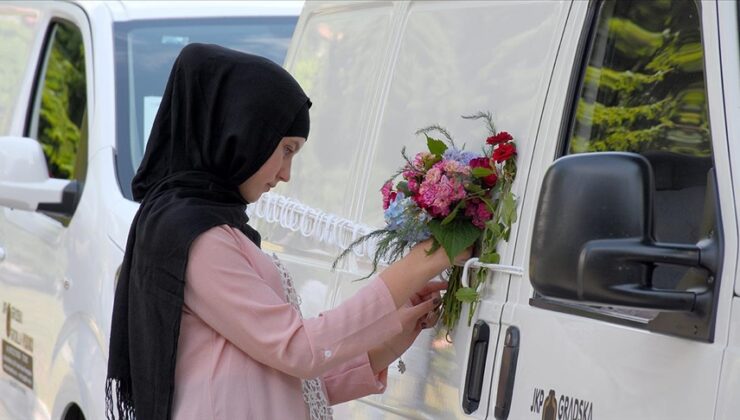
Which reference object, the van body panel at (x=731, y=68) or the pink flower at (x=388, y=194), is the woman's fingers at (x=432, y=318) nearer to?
the pink flower at (x=388, y=194)

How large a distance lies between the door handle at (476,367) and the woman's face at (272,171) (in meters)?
0.54

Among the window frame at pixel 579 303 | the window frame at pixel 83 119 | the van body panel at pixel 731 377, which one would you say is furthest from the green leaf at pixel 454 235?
the window frame at pixel 83 119

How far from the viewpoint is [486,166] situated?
10.0 ft

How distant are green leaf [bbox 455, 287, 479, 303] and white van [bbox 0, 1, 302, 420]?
6.39 feet

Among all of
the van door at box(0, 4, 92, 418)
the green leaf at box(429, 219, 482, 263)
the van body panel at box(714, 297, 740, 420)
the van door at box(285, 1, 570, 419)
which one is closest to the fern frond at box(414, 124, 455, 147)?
the van door at box(285, 1, 570, 419)

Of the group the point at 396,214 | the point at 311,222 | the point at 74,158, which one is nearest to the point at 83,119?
the point at 74,158

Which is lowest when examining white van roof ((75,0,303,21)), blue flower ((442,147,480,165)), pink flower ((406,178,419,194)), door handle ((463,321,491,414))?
door handle ((463,321,491,414))

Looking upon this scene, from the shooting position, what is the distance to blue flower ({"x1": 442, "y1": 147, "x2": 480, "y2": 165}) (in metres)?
3.08

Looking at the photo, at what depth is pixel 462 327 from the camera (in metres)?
3.06

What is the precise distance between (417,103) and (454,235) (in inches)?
22.1

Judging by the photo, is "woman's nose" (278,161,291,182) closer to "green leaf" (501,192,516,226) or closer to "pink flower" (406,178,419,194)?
"pink flower" (406,178,419,194)

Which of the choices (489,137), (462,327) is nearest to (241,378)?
(462,327)

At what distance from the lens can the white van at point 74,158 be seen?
16.1 feet

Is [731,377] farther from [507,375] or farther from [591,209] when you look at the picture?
[507,375]
